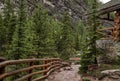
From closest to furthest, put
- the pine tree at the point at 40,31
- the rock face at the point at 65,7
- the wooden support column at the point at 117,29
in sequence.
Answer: the wooden support column at the point at 117,29
the pine tree at the point at 40,31
the rock face at the point at 65,7

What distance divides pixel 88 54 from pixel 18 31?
14170 mm

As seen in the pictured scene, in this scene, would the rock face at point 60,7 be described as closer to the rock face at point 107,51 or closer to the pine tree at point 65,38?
the pine tree at point 65,38

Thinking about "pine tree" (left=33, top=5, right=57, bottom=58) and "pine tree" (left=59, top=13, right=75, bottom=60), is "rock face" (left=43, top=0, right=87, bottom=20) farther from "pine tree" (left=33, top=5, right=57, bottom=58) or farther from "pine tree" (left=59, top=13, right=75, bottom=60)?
"pine tree" (left=33, top=5, right=57, bottom=58)

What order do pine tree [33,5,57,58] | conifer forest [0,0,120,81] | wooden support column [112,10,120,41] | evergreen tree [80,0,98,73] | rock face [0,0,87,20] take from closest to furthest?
conifer forest [0,0,120,81] < evergreen tree [80,0,98,73] < wooden support column [112,10,120,41] < pine tree [33,5,57,58] < rock face [0,0,87,20]

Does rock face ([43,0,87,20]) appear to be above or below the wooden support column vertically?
above

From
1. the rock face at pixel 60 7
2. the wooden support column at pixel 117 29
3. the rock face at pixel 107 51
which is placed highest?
the rock face at pixel 60 7

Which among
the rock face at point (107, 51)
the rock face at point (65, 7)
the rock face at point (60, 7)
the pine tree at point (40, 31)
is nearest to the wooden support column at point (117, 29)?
the rock face at point (107, 51)

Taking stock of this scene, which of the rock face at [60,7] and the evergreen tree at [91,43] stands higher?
the rock face at [60,7]

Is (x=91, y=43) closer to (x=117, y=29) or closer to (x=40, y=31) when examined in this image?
(x=117, y=29)

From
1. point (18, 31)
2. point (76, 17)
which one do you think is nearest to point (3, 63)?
point (18, 31)

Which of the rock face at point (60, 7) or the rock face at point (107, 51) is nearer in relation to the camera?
the rock face at point (107, 51)

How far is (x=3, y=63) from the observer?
746 cm

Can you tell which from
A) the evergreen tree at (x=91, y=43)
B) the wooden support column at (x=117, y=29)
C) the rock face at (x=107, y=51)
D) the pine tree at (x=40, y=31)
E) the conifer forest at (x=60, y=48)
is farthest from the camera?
the pine tree at (x=40, y=31)

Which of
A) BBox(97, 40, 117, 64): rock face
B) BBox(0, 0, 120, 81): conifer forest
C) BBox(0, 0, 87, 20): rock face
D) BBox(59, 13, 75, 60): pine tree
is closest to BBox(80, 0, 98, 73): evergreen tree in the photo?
BBox(0, 0, 120, 81): conifer forest
